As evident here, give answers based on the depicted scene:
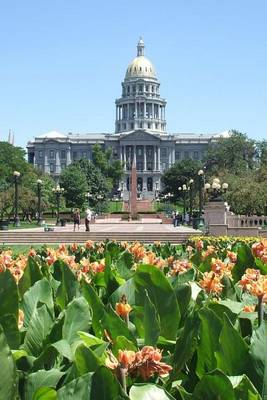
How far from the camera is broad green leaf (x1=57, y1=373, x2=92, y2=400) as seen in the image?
156 centimetres

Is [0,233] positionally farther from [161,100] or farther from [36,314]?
[161,100]

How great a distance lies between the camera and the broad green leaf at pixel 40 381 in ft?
5.70

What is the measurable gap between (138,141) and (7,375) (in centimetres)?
14413

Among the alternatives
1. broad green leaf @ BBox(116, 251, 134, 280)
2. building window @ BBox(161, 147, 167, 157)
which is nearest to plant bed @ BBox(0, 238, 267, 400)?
broad green leaf @ BBox(116, 251, 134, 280)

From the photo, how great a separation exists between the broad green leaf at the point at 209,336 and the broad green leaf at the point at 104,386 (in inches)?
18.9

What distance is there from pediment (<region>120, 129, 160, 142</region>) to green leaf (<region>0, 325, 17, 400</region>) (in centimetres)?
14251

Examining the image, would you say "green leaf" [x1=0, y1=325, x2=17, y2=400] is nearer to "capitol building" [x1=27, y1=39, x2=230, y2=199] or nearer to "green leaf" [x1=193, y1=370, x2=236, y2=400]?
"green leaf" [x1=193, y1=370, x2=236, y2=400]

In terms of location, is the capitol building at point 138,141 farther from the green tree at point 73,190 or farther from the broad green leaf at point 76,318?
the broad green leaf at point 76,318

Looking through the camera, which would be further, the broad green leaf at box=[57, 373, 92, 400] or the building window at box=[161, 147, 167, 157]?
the building window at box=[161, 147, 167, 157]

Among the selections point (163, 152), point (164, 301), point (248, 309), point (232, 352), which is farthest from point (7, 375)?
point (163, 152)

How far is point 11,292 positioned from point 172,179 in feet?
395

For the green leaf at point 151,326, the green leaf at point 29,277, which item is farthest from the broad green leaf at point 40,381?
the green leaf at point 29,277

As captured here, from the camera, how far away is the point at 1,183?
6944cm

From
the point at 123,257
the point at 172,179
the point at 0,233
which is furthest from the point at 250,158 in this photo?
the point at 123,257
